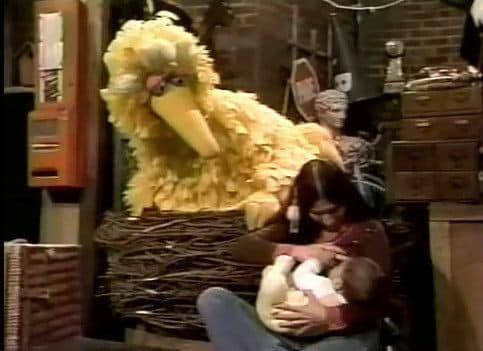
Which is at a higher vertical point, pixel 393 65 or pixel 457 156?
pixel 393 65

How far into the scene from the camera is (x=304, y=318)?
152 centimetres

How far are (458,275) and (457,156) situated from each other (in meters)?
0.24

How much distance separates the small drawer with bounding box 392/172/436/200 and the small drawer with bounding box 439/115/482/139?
0.30ft

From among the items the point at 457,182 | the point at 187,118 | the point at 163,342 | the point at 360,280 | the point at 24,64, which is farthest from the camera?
the point at 24,64

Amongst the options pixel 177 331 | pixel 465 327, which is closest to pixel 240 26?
pixel 177 331

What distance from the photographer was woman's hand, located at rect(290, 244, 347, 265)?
5.17 ft

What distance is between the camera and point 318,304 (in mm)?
1533

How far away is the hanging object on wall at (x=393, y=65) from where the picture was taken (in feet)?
6.89

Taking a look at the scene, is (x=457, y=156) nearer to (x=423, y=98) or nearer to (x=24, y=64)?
(x=423, y=98)

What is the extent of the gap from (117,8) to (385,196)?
2.82 ft

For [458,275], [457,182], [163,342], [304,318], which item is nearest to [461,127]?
[457,182]

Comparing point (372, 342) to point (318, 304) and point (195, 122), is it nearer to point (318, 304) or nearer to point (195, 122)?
point (318, 304)

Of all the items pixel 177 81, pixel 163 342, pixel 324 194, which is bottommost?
pixel 163 342

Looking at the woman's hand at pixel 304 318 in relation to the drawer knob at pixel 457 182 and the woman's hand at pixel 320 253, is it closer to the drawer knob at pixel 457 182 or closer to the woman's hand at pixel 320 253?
the woman's hand at pixel 320 253
